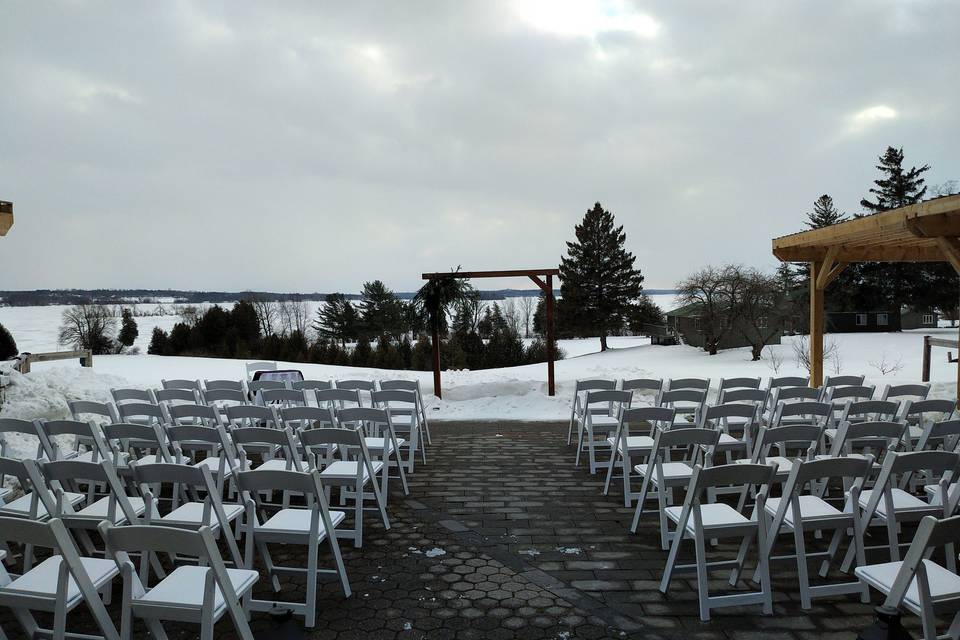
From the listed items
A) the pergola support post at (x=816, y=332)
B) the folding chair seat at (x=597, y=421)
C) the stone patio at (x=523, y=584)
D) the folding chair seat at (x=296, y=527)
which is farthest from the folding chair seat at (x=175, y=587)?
the pergola support post at (x=816, y=332)

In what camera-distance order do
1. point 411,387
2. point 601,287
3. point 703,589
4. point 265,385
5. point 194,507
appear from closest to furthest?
point 703,589 < point 194,507 < point 411,387 < point 265,385 < point 601,287

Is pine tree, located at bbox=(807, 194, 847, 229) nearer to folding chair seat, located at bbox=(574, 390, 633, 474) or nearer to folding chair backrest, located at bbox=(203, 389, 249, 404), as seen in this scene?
folding chair seat, located at bbox=(574, 390, 633, 474)

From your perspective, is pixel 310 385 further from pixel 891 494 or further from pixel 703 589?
pixel 891 494

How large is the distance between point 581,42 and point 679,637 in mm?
11564

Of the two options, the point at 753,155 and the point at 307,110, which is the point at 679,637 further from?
the point at 753,155

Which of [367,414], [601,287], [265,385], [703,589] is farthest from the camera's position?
[601,287]

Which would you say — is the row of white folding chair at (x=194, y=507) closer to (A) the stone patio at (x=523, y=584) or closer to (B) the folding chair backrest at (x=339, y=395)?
(A) the stone patio at (x=523, y=584)

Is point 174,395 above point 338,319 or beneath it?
beneath

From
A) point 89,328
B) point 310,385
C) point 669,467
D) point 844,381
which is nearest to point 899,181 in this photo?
point 844,381

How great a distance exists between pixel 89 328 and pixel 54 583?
37397 millimetres

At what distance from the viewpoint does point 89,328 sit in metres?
33.8

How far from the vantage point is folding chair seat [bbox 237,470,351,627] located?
10.1ft

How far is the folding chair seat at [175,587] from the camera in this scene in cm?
221

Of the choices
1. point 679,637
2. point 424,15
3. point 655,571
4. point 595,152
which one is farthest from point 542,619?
point 595,152
